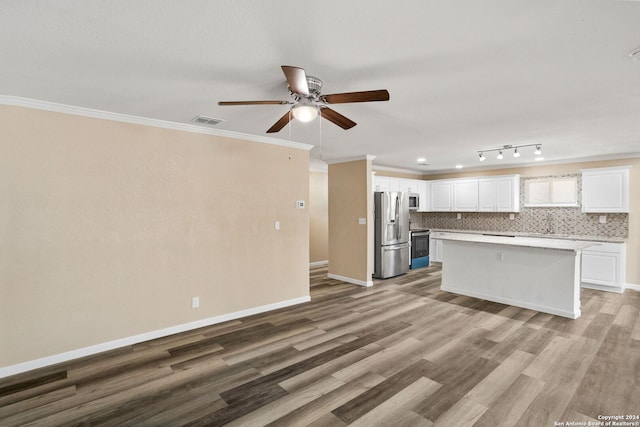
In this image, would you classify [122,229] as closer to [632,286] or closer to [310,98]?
[310,98]

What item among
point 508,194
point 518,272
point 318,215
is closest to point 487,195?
point 508,194

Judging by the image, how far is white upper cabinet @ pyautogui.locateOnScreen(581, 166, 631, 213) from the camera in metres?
5.41

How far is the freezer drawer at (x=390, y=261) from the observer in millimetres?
6316

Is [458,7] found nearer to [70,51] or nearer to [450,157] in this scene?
[70,51]

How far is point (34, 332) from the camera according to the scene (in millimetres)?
2824

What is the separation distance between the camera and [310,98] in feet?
7.52

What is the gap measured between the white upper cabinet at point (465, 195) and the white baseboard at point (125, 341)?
528 cm

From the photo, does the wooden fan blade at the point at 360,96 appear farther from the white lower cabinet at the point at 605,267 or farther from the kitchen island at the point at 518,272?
the white lower cabinet at the point at 605,267

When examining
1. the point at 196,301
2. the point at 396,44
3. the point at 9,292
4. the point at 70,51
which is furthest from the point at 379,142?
the point at 9,292

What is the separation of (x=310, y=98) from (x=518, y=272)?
13.8 ft

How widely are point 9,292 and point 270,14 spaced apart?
3272 mm

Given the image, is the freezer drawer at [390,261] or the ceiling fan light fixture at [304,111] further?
the freezer drawer at [390,261]

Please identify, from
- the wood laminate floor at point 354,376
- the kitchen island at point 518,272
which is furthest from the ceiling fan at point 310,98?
the kitchen island at point 518,272

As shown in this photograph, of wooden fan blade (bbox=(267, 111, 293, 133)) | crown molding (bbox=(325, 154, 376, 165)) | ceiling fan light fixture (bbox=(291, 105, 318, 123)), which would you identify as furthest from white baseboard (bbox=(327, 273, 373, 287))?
ceiling fan light fixture (bbox=(291, 105, 318, 123))
